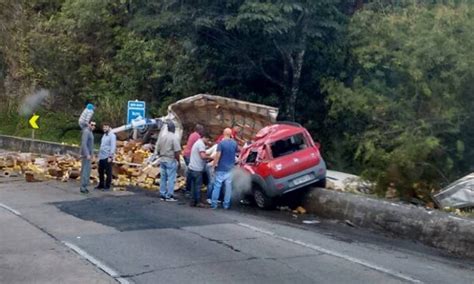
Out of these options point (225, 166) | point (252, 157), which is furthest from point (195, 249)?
point (252, 157)

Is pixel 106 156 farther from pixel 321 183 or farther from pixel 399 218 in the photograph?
pixel 399 218

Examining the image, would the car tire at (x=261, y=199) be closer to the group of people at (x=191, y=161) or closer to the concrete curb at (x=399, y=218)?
the group of people at (x=191, y=161)

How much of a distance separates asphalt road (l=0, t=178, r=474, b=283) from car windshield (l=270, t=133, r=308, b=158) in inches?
53.7

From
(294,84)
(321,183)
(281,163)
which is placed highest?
(294,84)

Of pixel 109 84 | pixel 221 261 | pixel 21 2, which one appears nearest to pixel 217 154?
pixel 221 261

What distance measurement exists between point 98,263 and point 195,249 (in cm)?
160

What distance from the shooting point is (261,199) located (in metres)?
16.9

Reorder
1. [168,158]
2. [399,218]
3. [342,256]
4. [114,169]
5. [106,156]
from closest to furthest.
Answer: [342,256], [399,218], [168,158], [106,156], [114,169]

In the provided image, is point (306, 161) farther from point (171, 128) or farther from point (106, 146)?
point (106, 146)

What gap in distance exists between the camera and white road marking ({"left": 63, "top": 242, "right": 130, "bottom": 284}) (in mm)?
9383

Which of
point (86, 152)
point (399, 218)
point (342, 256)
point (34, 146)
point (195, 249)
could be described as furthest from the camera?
A: point (34, 146)

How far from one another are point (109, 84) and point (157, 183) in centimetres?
1561

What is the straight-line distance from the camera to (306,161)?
1661 cm

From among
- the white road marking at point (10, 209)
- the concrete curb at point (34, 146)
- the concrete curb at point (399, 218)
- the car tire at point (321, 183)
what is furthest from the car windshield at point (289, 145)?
the concrete curb at point (34, 146)
